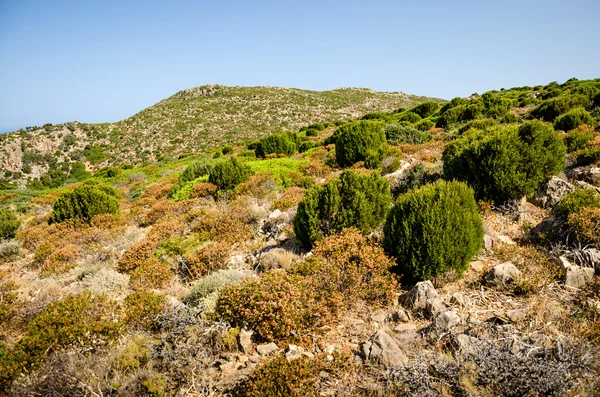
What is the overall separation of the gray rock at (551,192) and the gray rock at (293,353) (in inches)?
257

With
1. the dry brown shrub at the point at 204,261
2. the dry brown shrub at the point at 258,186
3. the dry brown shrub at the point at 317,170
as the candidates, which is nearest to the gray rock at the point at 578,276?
the dry brown shrub at the point at 204,261

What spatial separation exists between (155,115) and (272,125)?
2379 centimetres

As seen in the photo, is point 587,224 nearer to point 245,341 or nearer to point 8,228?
point 245,341

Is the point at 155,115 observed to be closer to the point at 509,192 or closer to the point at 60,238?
the point at 60,238

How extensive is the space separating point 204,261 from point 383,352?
4389mm

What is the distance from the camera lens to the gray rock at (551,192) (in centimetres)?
670

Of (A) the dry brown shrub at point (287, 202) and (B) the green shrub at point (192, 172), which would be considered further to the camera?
(B) the green shrub at point (192, 172)

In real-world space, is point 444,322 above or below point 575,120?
→ below

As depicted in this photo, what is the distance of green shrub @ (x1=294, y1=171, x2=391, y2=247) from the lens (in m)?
6.57

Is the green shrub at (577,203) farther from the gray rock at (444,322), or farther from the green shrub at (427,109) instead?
the green shrub at (427,109)

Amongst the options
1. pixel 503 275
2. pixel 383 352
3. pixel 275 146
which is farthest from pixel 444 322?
pixel 275 146

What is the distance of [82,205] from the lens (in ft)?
36.7

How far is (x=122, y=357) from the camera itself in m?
3.52

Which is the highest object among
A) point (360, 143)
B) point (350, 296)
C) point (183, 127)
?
point (183, 127)
